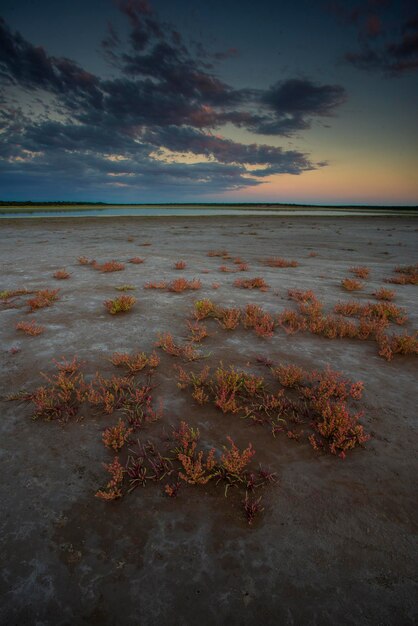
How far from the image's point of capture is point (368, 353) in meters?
6.39

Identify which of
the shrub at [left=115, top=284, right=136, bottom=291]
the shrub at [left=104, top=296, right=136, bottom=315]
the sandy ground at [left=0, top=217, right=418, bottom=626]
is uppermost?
the shrub at [left=104, top=296, right=136, bottom=315]

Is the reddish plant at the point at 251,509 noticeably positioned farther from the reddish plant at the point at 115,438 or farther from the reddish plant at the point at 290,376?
the reddish plant at the point at 290,376

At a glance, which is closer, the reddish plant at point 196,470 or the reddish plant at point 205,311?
the reddish plant at point 196,470

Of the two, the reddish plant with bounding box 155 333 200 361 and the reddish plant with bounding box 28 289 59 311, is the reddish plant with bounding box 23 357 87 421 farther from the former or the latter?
the reddish plant with bounding box 28 289 59 311

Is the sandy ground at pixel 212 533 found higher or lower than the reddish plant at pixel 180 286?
lower

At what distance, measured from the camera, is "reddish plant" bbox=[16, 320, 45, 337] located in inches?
283

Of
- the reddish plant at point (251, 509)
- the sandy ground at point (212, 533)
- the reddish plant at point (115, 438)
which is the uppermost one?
the reddish plant at point (115, 438)

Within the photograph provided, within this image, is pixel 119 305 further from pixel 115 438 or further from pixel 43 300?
pixel 115 438

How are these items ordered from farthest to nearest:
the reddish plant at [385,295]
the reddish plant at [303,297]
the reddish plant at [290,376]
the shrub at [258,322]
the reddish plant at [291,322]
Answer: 1. the reddish plant at [385,295]
2. the reddish plant at [303,297]
3. the reddish plant at [291,322]
4. the shrub at [258,322]
5. the reddish plant at [290,376]

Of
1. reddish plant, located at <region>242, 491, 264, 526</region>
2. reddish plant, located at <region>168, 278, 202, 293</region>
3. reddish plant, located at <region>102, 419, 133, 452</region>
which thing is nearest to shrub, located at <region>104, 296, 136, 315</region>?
reddish plant, located at <region>168, 278, 202, 293</region>

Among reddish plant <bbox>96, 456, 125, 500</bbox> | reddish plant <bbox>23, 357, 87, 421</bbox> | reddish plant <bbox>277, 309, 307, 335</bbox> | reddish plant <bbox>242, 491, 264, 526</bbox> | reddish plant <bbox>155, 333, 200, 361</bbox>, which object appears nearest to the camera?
reddish plant <bbox>242, 491, 264, 526</bbox>

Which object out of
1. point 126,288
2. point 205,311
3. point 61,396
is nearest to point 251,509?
point 61,396

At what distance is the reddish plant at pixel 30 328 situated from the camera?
718 cm

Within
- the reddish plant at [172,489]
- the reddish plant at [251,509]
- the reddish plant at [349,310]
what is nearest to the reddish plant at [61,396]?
the reddish plant at [172,489]
